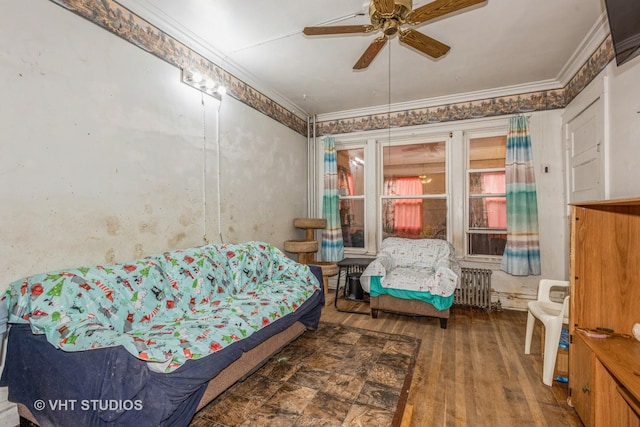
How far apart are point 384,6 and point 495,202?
3.11 meters

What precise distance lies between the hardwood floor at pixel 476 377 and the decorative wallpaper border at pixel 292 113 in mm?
2524

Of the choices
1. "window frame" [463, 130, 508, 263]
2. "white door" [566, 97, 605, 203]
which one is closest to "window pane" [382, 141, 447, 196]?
"window frame" [463, 130, 508, 263]

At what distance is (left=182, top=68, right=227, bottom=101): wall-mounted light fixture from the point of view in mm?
2607

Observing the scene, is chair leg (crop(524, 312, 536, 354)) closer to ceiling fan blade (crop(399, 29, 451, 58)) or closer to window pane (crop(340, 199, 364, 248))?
ceiling fan blade (crop(399, 29, 451, 58))

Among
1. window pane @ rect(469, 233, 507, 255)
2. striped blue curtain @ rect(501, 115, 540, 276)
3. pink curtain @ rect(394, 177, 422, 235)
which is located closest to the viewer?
striped blue curtain @ rect(501, 115, 540, 276)

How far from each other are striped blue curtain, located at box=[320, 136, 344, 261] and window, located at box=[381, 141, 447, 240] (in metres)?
0.70

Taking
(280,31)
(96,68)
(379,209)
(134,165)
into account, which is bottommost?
(379,209)

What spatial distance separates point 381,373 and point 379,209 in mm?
2680

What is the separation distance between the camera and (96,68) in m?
1.97

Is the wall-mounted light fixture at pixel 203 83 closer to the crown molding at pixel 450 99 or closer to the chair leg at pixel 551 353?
the crown molding at pixel 450 99

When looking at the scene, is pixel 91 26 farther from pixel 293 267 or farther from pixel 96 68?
pixel 293 267

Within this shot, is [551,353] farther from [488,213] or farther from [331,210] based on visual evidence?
[331,210]

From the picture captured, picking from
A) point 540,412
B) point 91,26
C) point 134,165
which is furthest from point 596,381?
point 91,26

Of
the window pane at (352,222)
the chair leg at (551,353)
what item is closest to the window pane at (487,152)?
the window pane at (352,222)
